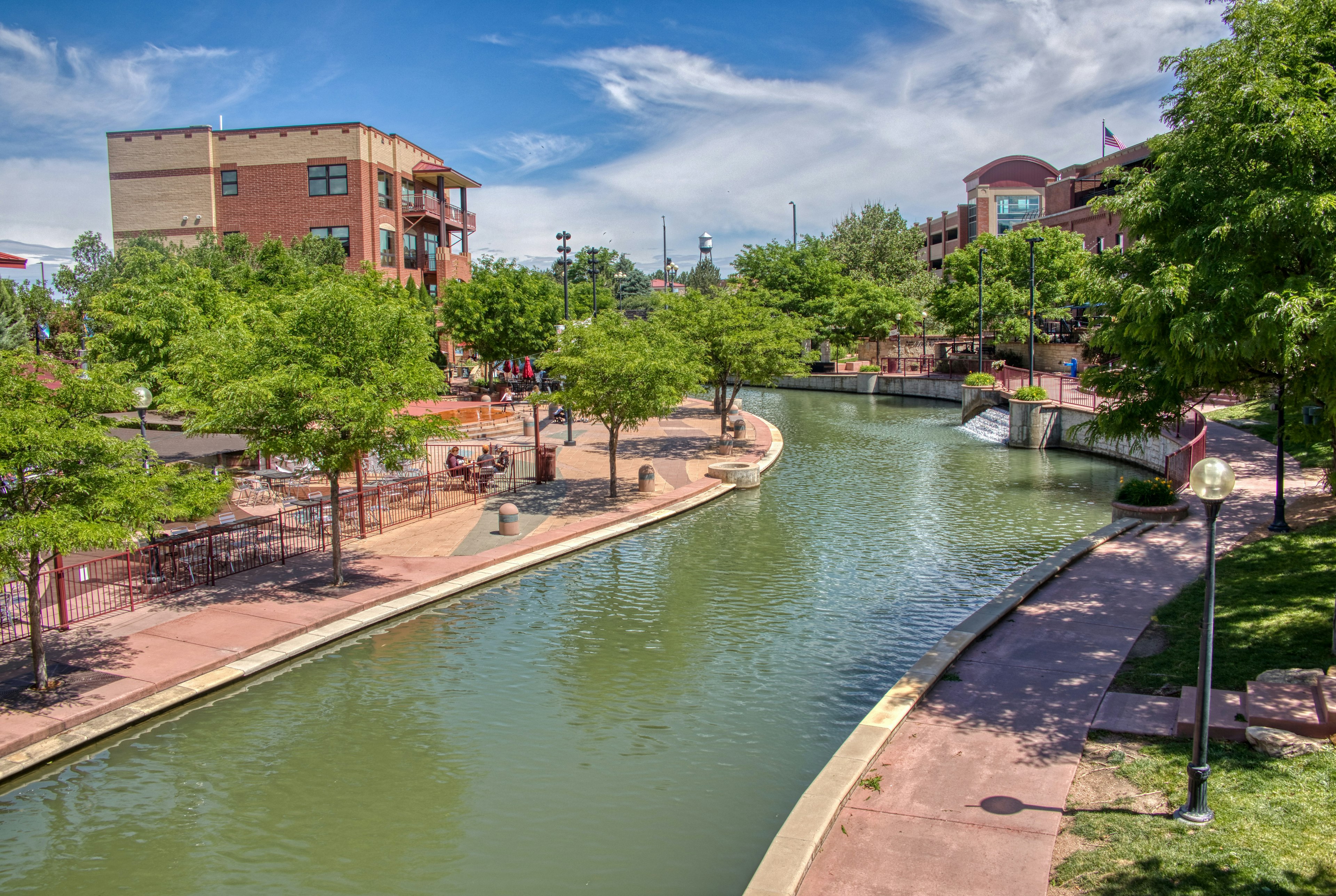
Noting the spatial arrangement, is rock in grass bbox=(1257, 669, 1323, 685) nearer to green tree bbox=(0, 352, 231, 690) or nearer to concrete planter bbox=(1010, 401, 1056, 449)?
green tree bbox=(0, 352, 231, 690)

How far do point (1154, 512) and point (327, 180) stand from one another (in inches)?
1761

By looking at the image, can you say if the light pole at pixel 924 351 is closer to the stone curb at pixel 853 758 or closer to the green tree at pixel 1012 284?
the green tree at pixel 1012 284

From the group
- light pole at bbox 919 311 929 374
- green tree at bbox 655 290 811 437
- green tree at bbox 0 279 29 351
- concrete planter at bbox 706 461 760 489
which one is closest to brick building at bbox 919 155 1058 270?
light pole at bbox 919 311 929 374

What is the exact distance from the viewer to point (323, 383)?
15406 mm

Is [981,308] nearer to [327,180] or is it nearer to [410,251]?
[410,251]

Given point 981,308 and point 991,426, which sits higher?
point 981,308

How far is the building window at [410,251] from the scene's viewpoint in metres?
54.5

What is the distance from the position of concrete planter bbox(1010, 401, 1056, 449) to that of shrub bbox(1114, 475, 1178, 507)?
637 inches

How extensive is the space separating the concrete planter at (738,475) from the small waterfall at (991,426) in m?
14.8

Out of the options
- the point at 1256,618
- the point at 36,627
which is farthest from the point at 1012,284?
the point at 36,627

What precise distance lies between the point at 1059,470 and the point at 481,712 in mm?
25168

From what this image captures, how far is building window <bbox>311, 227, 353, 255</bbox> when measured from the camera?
49750mm

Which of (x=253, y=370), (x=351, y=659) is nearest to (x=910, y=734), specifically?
(x=351, y=659)

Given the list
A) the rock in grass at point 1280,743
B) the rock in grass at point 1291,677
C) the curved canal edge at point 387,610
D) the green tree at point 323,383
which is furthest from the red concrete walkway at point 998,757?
the green tree at point 323,383
